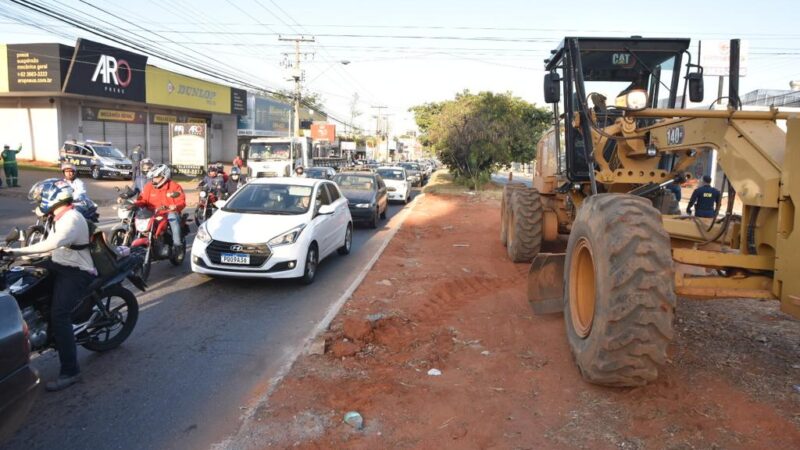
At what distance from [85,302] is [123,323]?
63 cm

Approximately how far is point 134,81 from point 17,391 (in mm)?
32301

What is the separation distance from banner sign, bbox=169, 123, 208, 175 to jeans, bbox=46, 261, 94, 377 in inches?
967

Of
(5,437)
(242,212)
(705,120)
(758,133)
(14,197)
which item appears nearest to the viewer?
(5,437)

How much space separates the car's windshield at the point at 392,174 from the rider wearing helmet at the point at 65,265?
1992cm

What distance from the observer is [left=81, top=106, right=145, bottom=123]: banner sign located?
3085 centimetres

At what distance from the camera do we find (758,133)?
4480mm

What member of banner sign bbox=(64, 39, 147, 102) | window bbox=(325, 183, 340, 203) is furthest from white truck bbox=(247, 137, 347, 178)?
window bbox=(325, 183, 340, 203)

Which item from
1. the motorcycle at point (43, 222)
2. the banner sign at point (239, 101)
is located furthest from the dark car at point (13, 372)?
the banner sign at point (239, 101)

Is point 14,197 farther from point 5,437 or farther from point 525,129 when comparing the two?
point 525,129

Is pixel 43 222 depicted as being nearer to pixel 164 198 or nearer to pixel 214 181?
pixel 164 198

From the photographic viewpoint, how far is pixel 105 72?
2894 centimetres

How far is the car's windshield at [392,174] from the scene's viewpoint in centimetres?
2470

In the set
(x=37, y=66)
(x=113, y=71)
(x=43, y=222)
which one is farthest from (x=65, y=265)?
(x=113, y=71)

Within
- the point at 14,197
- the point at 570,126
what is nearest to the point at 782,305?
the point at 570,126
